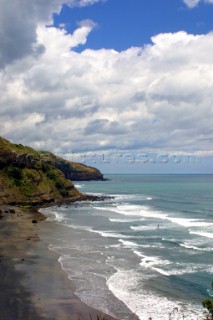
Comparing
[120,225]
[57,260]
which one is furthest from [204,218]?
[57,260]

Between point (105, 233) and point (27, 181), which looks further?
point (27, 181)

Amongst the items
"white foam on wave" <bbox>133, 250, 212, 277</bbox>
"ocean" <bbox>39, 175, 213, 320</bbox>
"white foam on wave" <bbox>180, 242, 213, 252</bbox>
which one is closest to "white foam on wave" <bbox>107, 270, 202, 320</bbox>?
"ocean" <bbox>39, 175, 213, 320</bbox>

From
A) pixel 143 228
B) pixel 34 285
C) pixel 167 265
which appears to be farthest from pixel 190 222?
pixel 34 285

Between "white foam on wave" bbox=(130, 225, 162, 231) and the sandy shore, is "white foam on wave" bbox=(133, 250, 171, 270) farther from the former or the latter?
"white foam on wave" bbox=(130, 225, 162, 231)

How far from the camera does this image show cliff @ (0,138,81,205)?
110 metres

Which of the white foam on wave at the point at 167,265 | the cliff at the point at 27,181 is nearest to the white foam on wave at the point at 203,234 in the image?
the white foam on wave at the point at 167,265

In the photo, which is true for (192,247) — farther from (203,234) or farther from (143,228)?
(143,228)

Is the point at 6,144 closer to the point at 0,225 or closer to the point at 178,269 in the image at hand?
the point at 0,225

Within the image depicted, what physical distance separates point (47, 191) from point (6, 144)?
998 inches

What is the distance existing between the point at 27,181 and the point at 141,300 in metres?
86.9

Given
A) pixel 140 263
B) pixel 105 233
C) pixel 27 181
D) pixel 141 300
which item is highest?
pixel 27 181

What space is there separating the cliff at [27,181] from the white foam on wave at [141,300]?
73323mm

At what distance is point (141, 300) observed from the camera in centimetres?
3338

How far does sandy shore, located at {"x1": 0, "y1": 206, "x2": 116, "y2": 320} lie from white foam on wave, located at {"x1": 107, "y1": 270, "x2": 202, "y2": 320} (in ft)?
12.1
